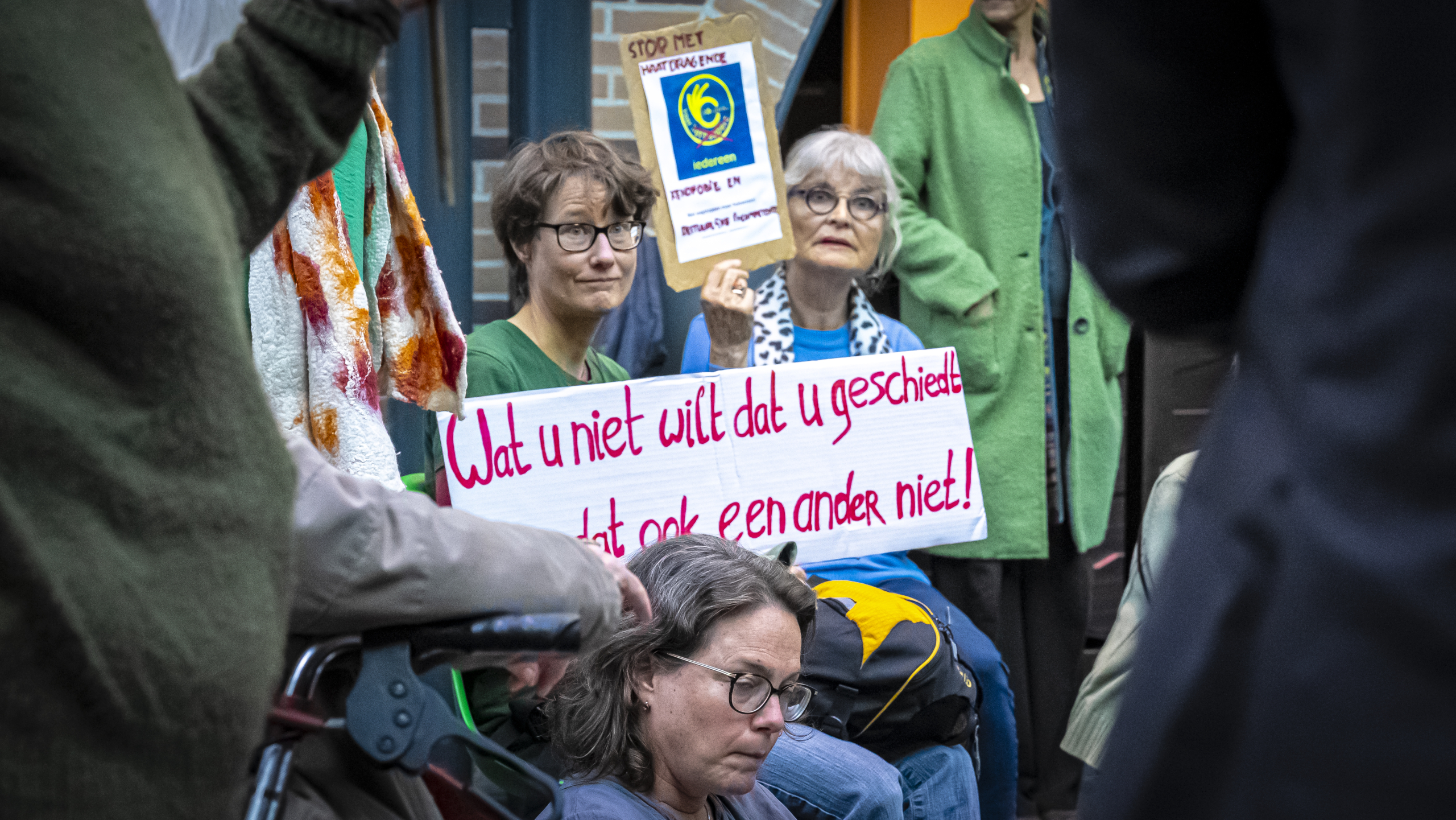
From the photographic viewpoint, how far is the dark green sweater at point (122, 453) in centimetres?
72

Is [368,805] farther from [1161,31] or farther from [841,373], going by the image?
[841,373]

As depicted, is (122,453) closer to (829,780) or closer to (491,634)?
(491,634)

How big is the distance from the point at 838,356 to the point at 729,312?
1.35 feet

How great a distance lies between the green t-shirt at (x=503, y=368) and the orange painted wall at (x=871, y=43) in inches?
75.5

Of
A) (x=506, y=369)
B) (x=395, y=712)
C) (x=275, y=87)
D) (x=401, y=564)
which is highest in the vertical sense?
(x=275, y=87)

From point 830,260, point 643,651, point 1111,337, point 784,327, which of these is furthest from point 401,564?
point 1111,337

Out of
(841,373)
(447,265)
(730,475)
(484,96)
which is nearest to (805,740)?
(730,475)

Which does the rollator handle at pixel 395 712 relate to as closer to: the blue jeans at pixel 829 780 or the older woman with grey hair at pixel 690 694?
the older woman with grey hair at pixel 690 694

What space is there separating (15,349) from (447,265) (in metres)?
2.93

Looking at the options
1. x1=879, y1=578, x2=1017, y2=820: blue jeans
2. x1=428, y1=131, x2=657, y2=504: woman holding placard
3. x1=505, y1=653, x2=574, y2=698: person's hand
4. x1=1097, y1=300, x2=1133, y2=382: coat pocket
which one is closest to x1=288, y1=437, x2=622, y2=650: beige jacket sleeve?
x1=505, y1=653, x2=574, y2=698: person's hand

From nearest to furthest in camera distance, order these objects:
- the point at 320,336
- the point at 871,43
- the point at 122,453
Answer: the point at 122,453
the point at 320,336
the point at 871,43

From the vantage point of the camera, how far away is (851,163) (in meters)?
3.51

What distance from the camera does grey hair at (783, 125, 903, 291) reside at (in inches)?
138

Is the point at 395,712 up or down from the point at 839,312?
up
